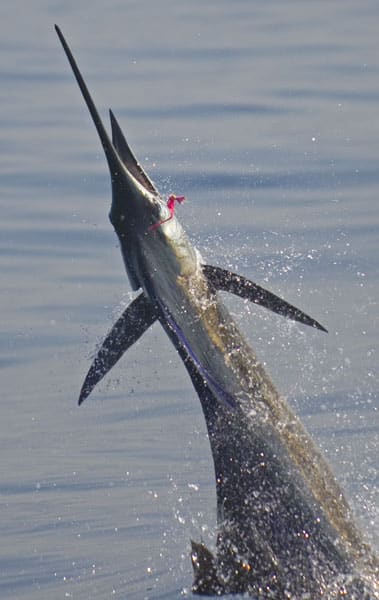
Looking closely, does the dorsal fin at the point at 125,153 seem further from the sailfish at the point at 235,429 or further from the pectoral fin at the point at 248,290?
the pectoral fin at the point at 248,290

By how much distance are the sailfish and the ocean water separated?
0.77 meters

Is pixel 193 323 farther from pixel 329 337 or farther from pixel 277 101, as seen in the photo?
pixel 277 101

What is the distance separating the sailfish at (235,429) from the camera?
860 centimetres

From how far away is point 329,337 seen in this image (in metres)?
13.1

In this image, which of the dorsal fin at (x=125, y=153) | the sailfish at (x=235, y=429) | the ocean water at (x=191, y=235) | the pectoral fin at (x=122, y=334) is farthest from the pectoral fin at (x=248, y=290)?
the ocean water at (x=191, y=235)

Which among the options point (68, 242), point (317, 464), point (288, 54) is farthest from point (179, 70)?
point (317, 464)

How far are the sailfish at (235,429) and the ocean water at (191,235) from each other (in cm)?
77

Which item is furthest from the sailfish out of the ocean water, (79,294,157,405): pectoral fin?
the ocean water

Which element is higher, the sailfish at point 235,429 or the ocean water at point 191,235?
the sailfish at point 235,429

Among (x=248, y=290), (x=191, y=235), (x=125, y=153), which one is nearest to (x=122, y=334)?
(x=248, y=290)

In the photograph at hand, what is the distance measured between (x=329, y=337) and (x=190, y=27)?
9.55 meters

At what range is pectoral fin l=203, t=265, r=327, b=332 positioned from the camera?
8781 millimetres

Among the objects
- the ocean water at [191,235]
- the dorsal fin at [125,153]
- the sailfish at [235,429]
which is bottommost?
the ocean water at [191,235]

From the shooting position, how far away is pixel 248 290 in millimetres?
8836
